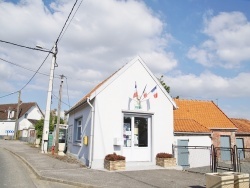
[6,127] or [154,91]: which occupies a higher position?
[154,91]

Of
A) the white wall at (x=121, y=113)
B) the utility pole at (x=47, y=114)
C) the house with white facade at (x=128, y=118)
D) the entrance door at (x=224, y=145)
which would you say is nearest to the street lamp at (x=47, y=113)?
the utility pole at (x=47, y=114)

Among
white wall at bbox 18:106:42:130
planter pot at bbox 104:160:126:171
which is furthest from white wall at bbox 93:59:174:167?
white wall at bbox 18:106:42:130

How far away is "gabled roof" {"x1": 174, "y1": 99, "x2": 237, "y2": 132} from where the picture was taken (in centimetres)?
2370

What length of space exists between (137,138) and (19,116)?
4824 cm

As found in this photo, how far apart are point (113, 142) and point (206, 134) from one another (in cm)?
1015

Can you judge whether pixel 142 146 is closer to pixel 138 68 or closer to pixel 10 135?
pixel 138 68

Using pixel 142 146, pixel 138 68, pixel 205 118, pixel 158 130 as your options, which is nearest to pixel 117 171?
pixel 142 146

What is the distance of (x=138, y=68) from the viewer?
15.5 metres

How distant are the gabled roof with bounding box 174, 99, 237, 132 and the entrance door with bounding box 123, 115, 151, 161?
26.4 ft

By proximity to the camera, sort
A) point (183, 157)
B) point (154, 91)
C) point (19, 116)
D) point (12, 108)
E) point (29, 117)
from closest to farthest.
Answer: point (154, 91), point (183, 157), point (19, 116), point (12, 108), point (29, 117)

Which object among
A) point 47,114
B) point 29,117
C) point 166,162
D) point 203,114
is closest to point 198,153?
point 203,114

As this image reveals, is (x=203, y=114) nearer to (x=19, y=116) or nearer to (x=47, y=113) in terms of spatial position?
(x=47, y=113)

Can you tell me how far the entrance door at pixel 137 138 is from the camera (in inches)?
567

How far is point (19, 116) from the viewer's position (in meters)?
56.9
